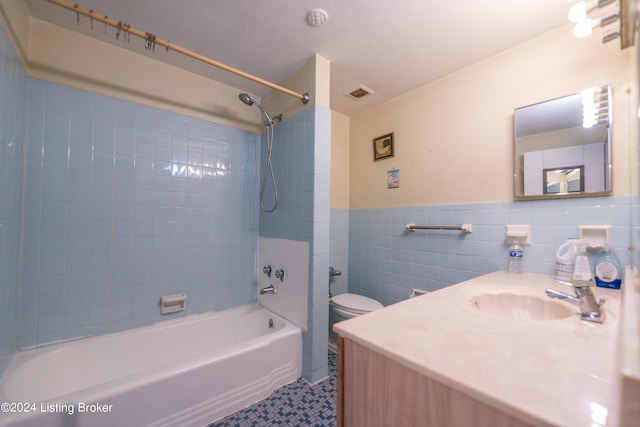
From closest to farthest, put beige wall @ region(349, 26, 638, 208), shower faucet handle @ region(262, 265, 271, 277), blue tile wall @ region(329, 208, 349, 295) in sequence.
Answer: beige wall @ region(349, 26, 638, 208)
shower faucet handle @ region(262, 265, 271, 277)
blue tile wall @ region(329, 208, 349, 295)

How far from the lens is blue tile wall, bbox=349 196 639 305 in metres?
1.18

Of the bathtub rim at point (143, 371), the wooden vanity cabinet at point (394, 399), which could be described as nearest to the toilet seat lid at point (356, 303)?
the bathtub rim at point (143, 371)

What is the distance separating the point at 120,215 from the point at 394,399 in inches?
71.6

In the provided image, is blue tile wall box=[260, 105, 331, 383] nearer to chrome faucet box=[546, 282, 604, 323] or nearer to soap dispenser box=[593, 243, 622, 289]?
chrome faucet box=[546, 282, 604, 323]

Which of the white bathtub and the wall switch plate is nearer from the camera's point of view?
the white bathtub

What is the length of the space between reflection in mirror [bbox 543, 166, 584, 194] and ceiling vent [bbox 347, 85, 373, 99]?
4.36 feet

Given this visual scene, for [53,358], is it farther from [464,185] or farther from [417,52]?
[417,52]

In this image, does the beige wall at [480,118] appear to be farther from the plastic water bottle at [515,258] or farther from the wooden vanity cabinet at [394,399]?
the wooden vanity cabinet at [394,399]

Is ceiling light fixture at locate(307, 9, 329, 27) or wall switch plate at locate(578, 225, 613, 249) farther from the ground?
ceiling light fixture at locate(307, 9, 329, 27)

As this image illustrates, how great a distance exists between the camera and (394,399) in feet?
1.77

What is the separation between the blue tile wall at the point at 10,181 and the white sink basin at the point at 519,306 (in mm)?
2000

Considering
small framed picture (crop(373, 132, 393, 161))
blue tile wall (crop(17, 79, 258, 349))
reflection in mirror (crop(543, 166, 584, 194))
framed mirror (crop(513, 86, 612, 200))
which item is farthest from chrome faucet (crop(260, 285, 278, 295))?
reflection in mirror (crop(543, 166, 584, 194))

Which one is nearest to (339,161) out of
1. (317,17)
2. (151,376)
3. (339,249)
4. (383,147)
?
(383,147)

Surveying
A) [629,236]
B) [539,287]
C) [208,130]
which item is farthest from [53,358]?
[629,236]
